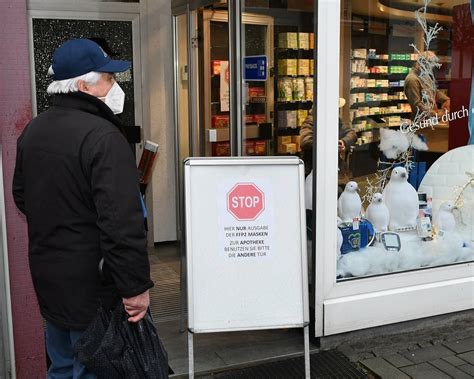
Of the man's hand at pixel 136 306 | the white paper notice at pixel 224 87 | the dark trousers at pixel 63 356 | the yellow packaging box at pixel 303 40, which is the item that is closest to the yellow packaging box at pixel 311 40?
the yellow packaging box at pixel 303 40

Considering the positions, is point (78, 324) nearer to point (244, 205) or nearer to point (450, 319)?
point (244, 205)

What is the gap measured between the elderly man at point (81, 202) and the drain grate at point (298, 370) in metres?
1.32

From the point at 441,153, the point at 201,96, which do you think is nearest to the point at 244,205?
the point at 441,153

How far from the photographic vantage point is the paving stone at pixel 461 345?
4170 millimetres

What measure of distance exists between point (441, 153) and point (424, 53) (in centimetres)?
73

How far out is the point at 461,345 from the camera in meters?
4.25

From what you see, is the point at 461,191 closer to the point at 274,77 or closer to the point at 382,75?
the point at 382,75

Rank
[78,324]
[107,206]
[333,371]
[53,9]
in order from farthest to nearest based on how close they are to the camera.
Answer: [53,9] → [333,371] → [78,324] → [107,206]

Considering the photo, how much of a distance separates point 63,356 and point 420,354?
7.90ft

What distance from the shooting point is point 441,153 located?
14.9 ft

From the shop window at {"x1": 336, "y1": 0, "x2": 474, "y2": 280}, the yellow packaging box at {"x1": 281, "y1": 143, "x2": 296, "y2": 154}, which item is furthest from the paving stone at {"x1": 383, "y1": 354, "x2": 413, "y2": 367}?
the yellow packaging box at {"x1": 281, "y1": 143, "x2": 296, "y2": 154}

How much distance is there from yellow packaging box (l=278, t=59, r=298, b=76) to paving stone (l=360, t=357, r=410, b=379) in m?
2.02

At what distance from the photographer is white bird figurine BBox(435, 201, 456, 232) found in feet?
14.8

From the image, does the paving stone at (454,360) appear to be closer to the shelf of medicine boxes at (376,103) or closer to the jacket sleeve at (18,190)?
the shelf of medicine boxes at (376,103)
